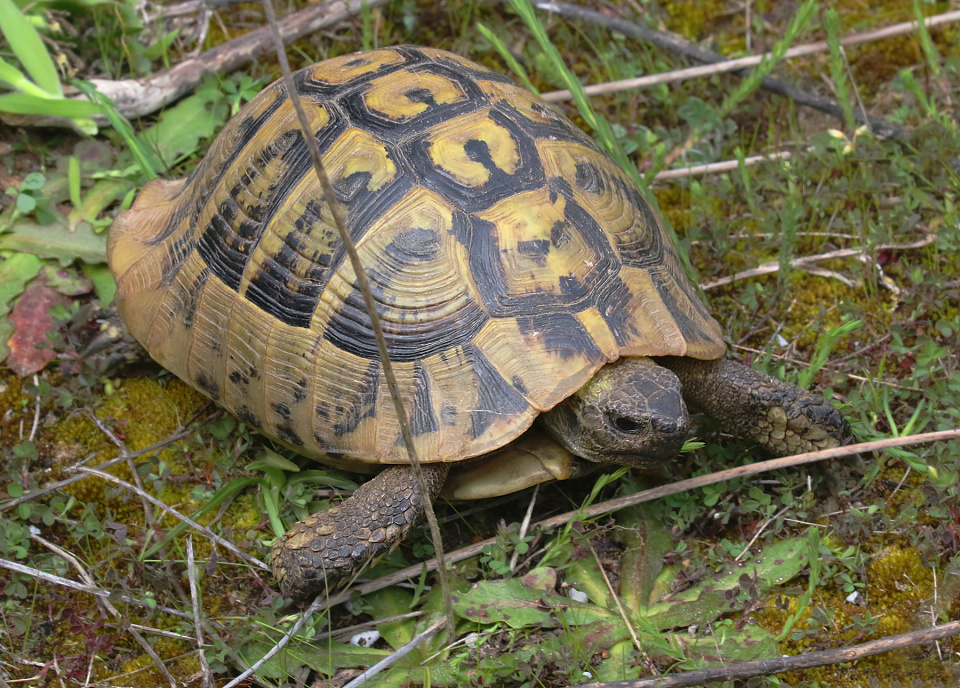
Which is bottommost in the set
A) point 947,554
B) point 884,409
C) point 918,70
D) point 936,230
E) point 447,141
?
point 947,554

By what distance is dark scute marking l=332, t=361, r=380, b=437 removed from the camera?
8.04 ft

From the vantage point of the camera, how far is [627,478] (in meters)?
2.79

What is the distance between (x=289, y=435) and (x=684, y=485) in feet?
4.11

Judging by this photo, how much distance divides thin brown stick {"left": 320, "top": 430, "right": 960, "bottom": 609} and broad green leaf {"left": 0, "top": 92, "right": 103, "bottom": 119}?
2179 millimetres

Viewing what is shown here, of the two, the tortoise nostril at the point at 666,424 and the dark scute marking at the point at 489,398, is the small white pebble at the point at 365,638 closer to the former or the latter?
the dark scute marking at the point at 489,398

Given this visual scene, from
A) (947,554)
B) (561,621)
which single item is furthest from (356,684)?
(947,554)

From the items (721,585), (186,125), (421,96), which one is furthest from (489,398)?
(186,125)

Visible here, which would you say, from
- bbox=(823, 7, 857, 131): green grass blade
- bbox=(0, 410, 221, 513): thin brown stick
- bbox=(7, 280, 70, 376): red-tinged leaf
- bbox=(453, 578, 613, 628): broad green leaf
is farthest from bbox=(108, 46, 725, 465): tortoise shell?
bbox=(823, 7, 857, 131): green grass blade

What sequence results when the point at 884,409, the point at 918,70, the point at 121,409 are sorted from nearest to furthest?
Result: the point at 884,409
the point at 121,409
the point at 918,70

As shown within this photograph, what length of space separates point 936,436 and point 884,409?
11.1 inches

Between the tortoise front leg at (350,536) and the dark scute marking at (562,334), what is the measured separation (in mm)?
487

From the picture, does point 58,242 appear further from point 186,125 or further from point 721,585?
point 721,585

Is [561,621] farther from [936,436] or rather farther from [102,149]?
[102,149]

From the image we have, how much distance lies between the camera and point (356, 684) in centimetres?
229
